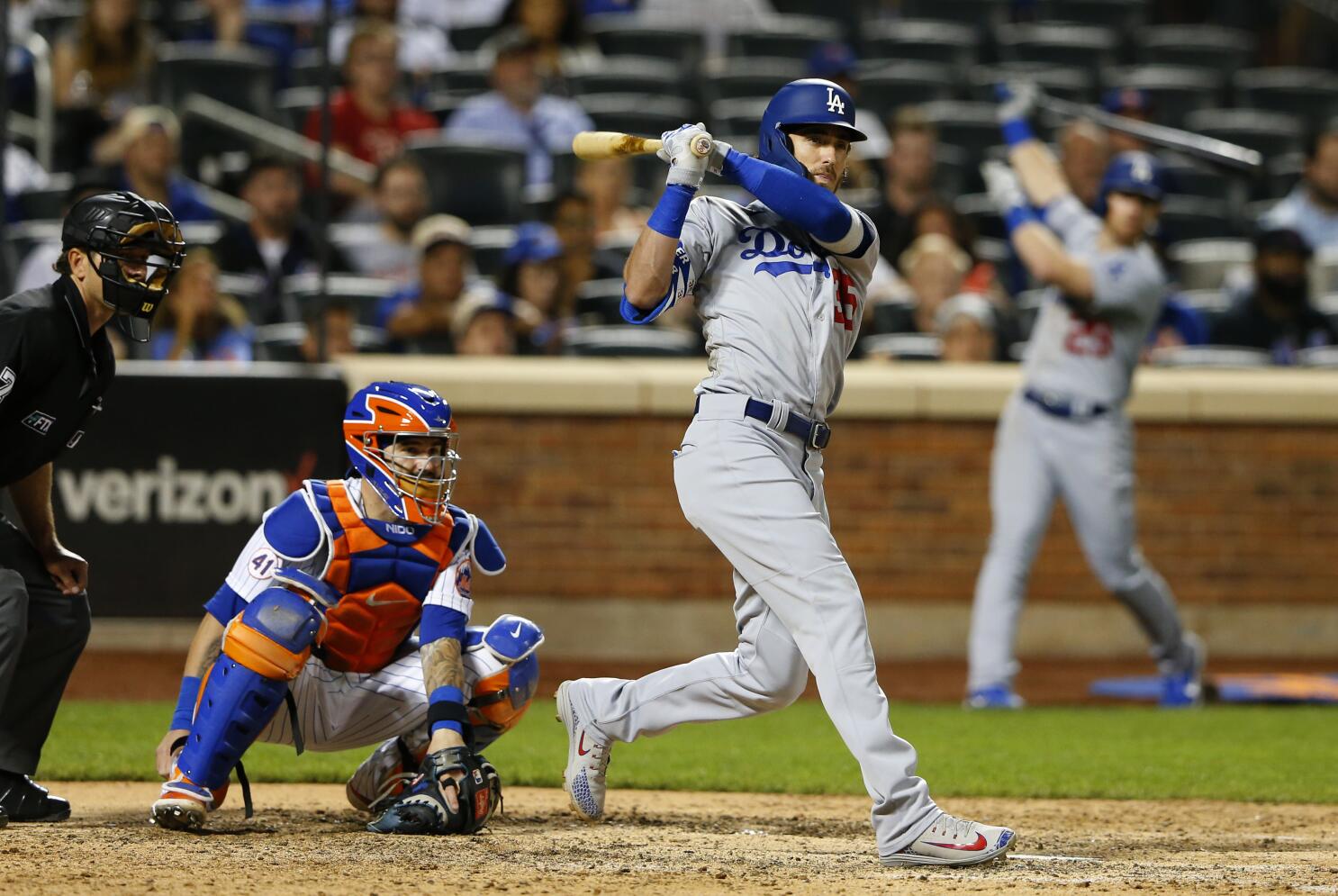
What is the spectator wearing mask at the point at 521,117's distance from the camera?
36.4 ft

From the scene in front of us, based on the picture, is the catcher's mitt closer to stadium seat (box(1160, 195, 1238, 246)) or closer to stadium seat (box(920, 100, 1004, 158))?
stadium seat (box(1160, 195, 1238, 246))

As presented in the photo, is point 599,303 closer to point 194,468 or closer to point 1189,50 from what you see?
point 194,468

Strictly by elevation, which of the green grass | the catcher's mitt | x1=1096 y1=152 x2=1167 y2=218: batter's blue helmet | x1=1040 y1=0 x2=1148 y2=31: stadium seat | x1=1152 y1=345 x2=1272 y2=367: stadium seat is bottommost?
the green grass

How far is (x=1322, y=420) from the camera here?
367 inches

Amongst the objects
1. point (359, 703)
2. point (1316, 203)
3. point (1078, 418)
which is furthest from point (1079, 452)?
point (1316, 203)

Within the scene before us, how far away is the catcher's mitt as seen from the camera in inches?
170

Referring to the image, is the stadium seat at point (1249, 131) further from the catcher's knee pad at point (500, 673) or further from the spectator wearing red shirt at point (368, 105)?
the catcher's knee pad at point (500, 673)

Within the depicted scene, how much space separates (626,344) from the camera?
9.27 m

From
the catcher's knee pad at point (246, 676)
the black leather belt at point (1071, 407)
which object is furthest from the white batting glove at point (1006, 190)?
the catcher's knee pad at point (246, 676)

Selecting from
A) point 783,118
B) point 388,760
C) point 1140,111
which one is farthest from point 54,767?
point 1140,111

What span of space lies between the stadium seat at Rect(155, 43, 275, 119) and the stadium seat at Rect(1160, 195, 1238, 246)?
18.6 ft

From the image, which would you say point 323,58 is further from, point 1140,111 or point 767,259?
point 1140,111

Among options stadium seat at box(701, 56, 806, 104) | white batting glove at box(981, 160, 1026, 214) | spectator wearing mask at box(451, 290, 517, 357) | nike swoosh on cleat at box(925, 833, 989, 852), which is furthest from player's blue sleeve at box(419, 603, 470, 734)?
stadium seat at box(701, 56, 806, 104)

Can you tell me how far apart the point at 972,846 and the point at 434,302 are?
5.83 metres
